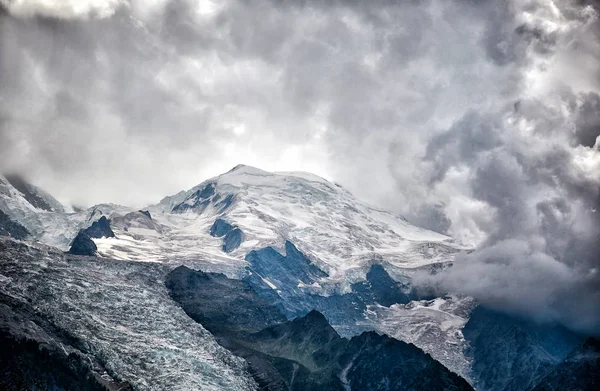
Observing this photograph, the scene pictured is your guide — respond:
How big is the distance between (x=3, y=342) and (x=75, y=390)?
1078 inches

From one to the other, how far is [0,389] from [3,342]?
76.4m

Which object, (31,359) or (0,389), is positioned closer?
(0,389)

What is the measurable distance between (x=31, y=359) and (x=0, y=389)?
7421 cm

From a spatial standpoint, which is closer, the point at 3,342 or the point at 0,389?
the point at 0,389

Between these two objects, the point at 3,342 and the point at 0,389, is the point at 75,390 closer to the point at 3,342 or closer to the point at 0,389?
the point at 3,342

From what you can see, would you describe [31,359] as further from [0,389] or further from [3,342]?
[0,389]

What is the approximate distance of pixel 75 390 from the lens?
198875mm

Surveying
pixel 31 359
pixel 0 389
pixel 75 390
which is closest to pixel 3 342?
pixel 31 359

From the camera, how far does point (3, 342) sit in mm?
199375

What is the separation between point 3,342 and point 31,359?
33.7 ft

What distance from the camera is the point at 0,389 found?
130250mm

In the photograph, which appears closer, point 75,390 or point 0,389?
point 0,389

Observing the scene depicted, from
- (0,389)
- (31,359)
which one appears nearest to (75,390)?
(31,359)
